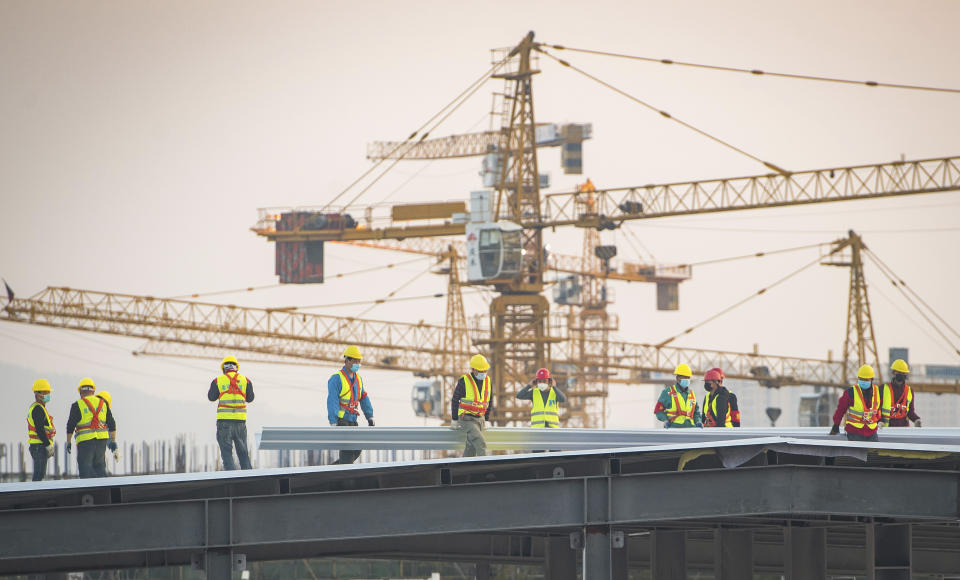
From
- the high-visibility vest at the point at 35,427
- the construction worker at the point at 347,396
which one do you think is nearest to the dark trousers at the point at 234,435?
the construction worker at the point at 347,396

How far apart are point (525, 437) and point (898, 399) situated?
252 inches

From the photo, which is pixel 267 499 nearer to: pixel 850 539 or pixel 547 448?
pixel 547 448

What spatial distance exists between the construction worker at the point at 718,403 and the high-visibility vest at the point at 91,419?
1046 cm

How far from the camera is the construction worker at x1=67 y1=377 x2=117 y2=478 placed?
75.4 feet

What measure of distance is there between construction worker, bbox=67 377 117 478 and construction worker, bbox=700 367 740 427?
10.4 m

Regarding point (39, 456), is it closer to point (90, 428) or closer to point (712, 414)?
point (90, 428)

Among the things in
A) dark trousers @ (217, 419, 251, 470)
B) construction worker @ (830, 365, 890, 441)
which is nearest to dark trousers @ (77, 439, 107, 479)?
dark trousers @ (217, 419, 251, 470)

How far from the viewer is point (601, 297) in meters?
156

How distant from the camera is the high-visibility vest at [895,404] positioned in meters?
22.6

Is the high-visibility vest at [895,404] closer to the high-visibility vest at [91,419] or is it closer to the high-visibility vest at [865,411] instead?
the high-visibility vest at [865,411]

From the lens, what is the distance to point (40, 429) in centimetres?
2395

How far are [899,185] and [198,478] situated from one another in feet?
283

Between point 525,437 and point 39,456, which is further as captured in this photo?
point 525,437

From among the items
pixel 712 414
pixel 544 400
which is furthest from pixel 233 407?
pixel 712 414
